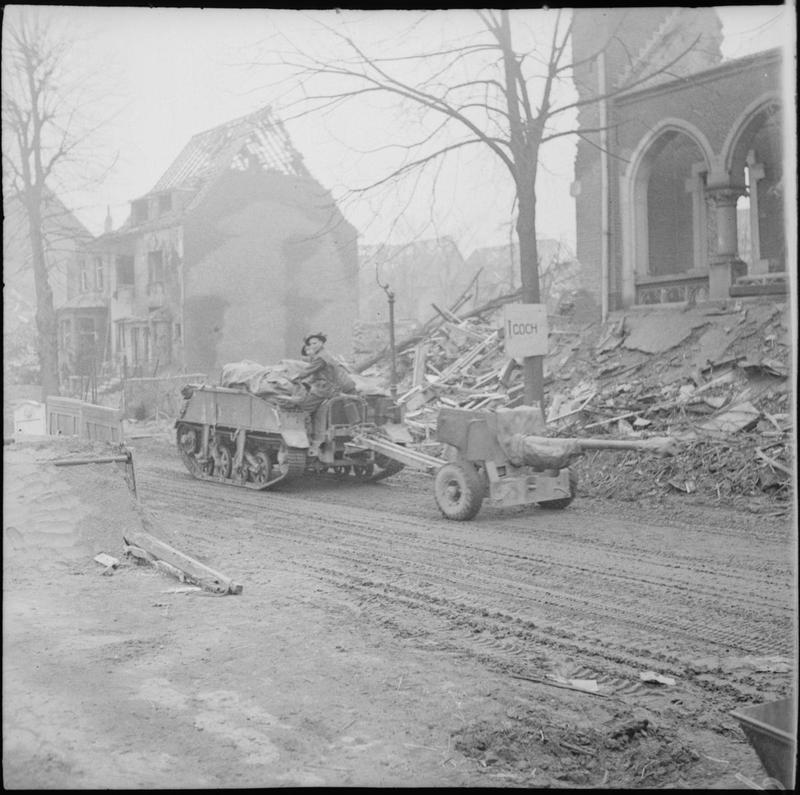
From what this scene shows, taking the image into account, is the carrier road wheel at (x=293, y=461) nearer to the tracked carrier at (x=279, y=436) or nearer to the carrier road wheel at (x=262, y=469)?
the tracked carrier at (x=279, y=436)

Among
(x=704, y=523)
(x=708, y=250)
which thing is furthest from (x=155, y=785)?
(x=708, y=250)

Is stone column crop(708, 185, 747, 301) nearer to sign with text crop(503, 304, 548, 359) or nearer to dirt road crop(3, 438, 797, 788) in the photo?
sign with text crop(503, 304, 548, 359)

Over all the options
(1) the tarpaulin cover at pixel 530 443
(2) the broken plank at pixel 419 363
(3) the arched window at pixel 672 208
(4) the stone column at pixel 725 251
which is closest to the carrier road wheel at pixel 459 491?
(1) the tarpaulin cover at pixel 530 443

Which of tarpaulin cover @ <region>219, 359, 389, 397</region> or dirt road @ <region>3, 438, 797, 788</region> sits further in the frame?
tarpaulin cover @ <region>219, 359, 389, 397</region>

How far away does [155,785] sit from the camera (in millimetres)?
4266

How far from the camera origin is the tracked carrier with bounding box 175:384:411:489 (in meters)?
13.1

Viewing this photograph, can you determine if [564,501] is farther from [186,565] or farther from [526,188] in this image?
[186,565]

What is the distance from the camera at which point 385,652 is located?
5965 millimetres

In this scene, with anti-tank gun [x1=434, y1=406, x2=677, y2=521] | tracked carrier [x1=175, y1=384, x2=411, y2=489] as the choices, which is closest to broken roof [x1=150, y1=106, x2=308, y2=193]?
anti-tank gun [x1=434, y1=406, x2=677, y2=521]

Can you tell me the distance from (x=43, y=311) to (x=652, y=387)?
33.2ft

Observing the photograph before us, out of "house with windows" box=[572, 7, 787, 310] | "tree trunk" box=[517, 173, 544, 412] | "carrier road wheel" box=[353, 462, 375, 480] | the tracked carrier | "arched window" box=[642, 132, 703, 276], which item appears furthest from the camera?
"arched window" box=[642, 132, 703, 276]

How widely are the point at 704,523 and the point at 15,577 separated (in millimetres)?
6844

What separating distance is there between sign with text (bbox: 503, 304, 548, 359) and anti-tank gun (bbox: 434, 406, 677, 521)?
1.69 meters

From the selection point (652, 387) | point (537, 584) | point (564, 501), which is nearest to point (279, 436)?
point (564, 501)
